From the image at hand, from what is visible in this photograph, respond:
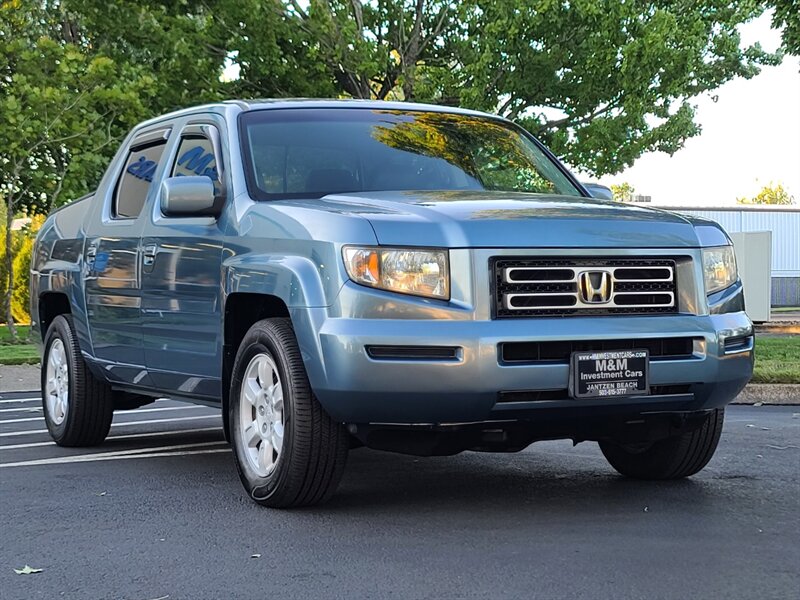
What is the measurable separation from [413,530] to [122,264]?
2.84 meters

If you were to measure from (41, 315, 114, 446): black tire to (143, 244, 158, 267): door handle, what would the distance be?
4.56 ft

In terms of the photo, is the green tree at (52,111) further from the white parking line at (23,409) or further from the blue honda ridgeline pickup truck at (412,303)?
the blue honda ridgeline pickup truck at (412,303)

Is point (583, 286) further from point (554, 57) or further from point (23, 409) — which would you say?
point (554, 57)

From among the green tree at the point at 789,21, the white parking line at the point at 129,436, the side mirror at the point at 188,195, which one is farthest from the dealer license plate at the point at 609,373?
the green tree at the point at 789,21

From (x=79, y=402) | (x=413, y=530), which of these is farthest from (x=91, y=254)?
(x=413, y=530)

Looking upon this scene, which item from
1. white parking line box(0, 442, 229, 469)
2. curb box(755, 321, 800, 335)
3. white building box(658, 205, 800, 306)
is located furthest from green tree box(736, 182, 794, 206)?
white parking line box(0, 442, 229, 469)

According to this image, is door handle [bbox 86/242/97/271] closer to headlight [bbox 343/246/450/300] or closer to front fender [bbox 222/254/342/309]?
front fender [bbox 222/254/342/309]

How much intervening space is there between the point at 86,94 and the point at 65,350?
1530 centimetres

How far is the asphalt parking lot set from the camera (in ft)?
14.8

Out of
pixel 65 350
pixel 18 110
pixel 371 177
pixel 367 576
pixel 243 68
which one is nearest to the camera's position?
pixel 367 576

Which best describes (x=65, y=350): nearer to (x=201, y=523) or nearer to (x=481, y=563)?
(x=201, y=523)

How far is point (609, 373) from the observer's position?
18.0 ft

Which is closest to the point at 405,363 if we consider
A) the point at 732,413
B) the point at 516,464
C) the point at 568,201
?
the point at 568,201

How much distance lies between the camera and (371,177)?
6641mm
